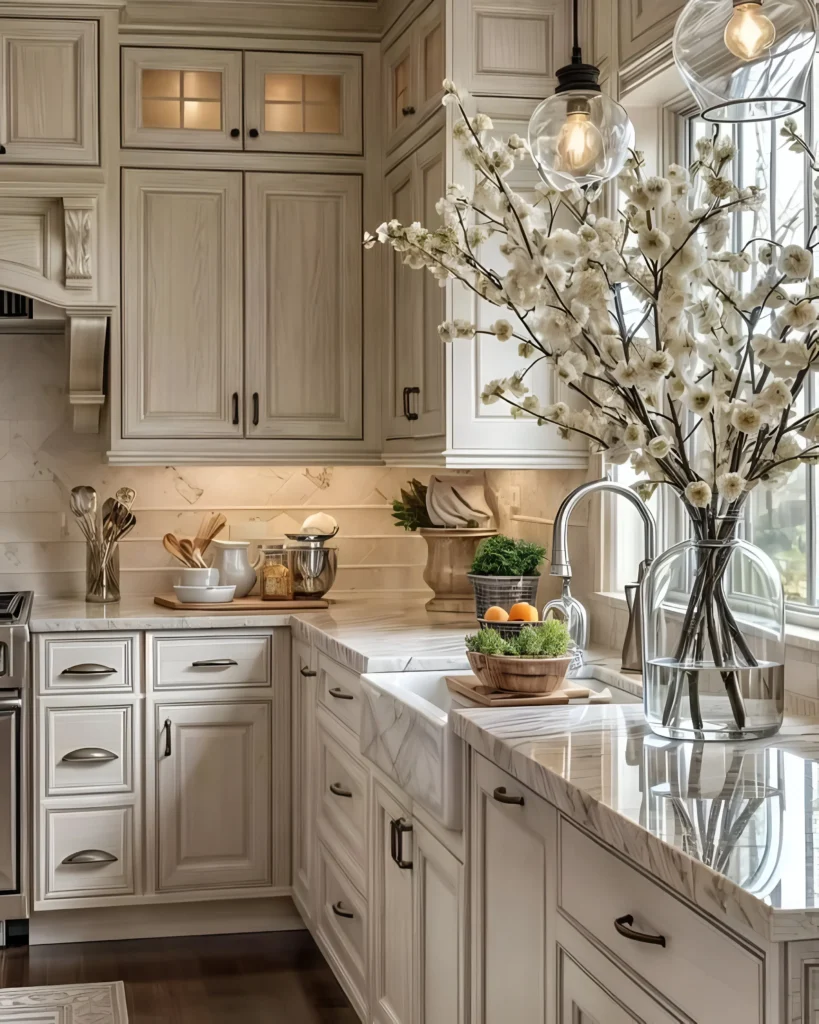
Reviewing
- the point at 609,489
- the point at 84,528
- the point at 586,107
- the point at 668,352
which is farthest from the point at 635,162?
the point at 84,528

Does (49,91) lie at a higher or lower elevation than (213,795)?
higher

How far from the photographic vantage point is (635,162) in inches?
65.4

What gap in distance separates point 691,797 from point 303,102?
119 inches

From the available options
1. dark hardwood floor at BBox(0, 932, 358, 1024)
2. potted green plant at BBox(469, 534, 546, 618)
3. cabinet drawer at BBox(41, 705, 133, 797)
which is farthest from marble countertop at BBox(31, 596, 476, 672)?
dark hardwood floor at BBox(0, 932, 358, 1024)

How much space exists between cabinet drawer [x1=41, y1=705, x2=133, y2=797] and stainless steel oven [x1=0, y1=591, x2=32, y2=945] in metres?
0.07

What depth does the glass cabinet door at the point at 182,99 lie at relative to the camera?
3.85m

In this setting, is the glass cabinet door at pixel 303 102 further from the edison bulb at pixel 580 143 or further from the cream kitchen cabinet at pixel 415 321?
the edison bulb at pixel 580 143

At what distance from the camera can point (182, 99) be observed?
3877mm

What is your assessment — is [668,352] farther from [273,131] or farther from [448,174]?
[273,131]

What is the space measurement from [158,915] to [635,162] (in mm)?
2876

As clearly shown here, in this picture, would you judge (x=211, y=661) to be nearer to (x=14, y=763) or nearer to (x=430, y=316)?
(x=14, y=763)

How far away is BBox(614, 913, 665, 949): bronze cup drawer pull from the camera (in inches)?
53.8

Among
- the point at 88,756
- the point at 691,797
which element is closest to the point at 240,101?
the point at 88,756

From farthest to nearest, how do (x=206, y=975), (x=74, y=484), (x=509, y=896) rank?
(x=74, y=484) → (x=206, y=975) → (x=509, y=896)
